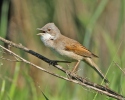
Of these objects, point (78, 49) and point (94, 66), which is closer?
point (94, 66)

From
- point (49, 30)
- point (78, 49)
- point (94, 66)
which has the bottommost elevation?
point (94, 66)

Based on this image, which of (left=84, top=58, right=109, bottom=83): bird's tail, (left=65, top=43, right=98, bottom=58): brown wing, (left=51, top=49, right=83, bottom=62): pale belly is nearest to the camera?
(left=84, top=58, right=109, bottom=83): bird's tail

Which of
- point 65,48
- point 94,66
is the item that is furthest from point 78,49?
point 94,66

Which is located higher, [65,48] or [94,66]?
[65,48]

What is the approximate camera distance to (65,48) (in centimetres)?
503

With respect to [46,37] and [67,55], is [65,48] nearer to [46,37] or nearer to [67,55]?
[67,55]

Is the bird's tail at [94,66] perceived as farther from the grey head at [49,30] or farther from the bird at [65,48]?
the grey head at [49,30]

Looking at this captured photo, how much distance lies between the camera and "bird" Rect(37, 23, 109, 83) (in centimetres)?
496

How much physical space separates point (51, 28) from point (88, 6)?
350 cm

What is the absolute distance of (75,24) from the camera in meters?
8.57

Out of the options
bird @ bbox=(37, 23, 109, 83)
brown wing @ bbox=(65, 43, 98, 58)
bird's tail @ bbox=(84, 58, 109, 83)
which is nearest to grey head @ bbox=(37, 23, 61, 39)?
bird @ bbox=(37, 23, 109, 83)

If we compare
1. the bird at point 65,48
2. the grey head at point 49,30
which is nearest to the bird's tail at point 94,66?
the bird at point 65,48

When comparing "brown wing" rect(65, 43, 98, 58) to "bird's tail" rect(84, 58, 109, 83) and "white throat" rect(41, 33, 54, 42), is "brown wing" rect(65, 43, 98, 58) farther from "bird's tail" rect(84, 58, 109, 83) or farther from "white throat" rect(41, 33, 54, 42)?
"white throat" rect(41, 33, 54, 42)

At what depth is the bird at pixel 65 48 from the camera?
4957 millimetres
